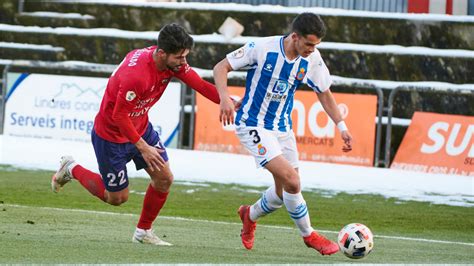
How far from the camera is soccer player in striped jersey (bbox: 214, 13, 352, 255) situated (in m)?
10.9

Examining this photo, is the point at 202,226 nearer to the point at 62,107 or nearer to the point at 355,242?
the point at 355,242

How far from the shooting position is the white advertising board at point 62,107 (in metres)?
21.9

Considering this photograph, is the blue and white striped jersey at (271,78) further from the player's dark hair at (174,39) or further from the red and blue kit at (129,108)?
the player's dark hair at (174,39)

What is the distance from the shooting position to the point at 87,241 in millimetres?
11031

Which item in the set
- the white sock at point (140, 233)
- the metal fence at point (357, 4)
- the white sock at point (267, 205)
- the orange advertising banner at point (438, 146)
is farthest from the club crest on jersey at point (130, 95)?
the metal fence at point (357, 4)

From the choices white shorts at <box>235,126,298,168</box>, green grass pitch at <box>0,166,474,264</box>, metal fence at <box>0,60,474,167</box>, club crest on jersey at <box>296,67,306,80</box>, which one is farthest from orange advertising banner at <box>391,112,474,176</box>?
club crest on jersey at <box>296,67,306,80</box>

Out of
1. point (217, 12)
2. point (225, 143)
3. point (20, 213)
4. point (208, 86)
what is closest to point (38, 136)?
point (225, 143)

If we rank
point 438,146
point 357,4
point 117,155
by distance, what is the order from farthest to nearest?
point 357,4 → point 438,146 → point 117,155

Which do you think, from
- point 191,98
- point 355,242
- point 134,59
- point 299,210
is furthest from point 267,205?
point 191,98

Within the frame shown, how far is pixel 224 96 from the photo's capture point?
35.5 feet

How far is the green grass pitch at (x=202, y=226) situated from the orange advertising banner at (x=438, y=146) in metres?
2.31

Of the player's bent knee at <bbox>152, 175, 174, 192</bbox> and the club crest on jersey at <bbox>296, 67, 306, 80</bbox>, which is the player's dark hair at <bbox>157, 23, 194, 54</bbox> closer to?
the club crest on jersey at <bbox>296, 67, 306, 80</bbox>

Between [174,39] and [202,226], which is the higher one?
[174,39]

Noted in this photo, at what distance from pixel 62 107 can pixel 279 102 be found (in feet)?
39.6
